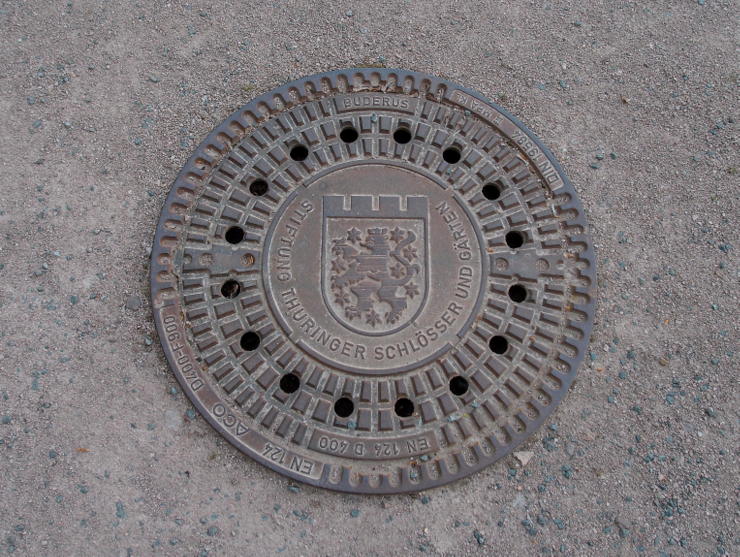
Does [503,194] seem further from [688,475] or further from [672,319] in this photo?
[688,475]

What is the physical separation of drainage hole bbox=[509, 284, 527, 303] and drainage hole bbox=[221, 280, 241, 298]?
3.66 feet

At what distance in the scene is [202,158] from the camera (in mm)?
2207

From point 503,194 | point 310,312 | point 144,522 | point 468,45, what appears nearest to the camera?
point 144,522

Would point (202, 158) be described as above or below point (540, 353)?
above

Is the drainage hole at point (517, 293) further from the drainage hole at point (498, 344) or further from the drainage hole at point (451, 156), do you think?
the drainage hole at point (451, 156)

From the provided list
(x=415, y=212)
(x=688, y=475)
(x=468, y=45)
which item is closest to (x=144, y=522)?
(x=415, y=212)

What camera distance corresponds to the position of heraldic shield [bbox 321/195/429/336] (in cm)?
202

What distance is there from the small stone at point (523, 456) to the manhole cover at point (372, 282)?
70 mm

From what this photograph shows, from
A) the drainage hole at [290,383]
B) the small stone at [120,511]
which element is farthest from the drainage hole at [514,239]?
the small stone at [120,511]

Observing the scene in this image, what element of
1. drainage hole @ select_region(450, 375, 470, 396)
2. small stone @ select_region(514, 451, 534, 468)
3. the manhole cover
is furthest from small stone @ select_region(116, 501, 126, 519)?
small stone @ select_region(514, 451, 534, 468)

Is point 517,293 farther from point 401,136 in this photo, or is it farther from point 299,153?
point 299,153

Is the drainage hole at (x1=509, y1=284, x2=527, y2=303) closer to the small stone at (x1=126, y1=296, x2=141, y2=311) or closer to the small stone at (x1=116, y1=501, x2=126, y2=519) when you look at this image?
the small stone at (x1=126, y1=296, x2=141, y2=311)

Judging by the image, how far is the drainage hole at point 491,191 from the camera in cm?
224

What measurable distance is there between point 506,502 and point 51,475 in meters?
1.65
